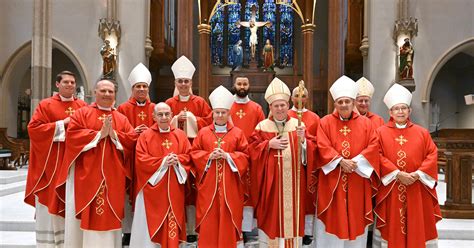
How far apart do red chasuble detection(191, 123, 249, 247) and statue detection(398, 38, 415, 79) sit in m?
9.74

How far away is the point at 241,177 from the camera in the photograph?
179 inches

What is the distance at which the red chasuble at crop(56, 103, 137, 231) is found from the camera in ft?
14.5

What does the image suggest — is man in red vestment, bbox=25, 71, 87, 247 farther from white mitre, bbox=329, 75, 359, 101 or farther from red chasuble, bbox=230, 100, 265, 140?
white mitre, bbox=329, 75, 359, 101

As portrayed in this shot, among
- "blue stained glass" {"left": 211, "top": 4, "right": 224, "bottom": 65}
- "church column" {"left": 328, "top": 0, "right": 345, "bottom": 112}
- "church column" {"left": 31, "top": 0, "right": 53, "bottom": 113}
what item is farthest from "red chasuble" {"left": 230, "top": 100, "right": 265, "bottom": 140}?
"blue stained glass" {"left": 211, "top": 4, "right": 224, "bottom": 65}

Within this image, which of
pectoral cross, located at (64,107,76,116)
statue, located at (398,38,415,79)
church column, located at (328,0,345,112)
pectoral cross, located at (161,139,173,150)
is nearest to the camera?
pectoral cross, located at (161,139,173,150)

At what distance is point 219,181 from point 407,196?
1.85m

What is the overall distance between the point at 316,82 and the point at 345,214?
14.0 m

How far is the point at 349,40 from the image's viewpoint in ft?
50.4

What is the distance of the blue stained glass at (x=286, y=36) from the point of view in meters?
20.2

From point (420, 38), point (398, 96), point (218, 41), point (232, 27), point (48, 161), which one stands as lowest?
point (48, 161)

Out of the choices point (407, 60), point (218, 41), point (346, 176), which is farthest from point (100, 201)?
point (218, 41)

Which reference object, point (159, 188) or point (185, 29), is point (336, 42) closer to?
point (185, 29)

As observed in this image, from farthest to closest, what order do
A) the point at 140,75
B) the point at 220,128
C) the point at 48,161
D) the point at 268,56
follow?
1. the point at 268,56
2. the point at 140,75
3. the point at 48,161
4. the point at 220,128

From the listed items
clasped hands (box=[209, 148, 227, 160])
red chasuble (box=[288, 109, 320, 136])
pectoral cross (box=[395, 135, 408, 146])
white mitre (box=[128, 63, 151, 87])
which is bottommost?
→ clasped hands (box=[209, 148, 227, 160])
